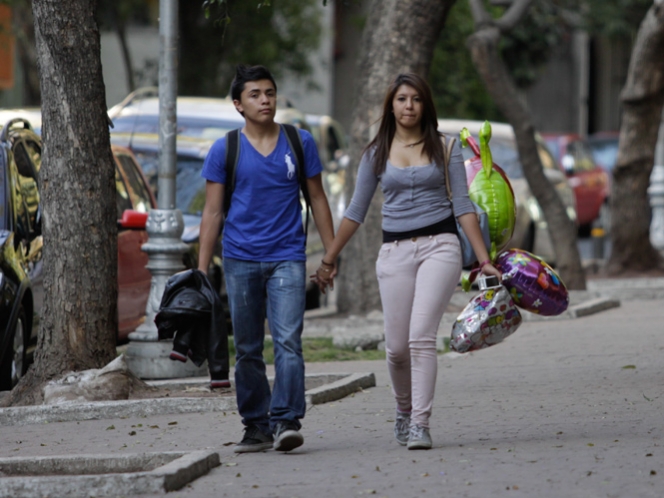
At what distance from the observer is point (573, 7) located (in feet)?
142

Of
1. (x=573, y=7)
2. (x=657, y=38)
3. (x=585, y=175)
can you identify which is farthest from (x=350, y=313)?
(x=573, y=7)

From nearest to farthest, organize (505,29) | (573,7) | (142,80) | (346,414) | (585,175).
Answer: (346,414)
(505,29)
(585,175)
(142,80)
(573,7)

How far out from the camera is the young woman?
6.12 m

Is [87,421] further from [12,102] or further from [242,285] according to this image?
[12,102]

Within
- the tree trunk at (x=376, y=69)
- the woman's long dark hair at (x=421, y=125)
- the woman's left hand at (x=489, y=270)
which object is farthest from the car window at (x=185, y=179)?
the woman's left hand at (x=489, y=270)

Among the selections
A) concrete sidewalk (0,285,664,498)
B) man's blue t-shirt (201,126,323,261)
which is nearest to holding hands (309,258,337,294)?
man's blue t-shirt (201,126,323,261)

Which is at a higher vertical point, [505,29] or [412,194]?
[505,29]

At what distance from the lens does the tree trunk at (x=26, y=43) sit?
28188mm

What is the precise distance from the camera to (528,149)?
14.7 m

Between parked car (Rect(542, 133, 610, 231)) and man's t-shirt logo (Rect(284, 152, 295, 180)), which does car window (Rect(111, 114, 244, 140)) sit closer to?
man's t-shirt logo (Rect(284, 152, 295, 180))

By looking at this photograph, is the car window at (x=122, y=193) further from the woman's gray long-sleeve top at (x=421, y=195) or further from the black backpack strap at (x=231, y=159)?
the woman's gray long-sleeve top at (x=421, y=195)

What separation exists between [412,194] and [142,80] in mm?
27750

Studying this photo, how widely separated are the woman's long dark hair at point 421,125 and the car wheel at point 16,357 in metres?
2.89

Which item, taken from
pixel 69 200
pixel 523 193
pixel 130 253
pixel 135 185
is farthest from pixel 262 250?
pixel 523 193
